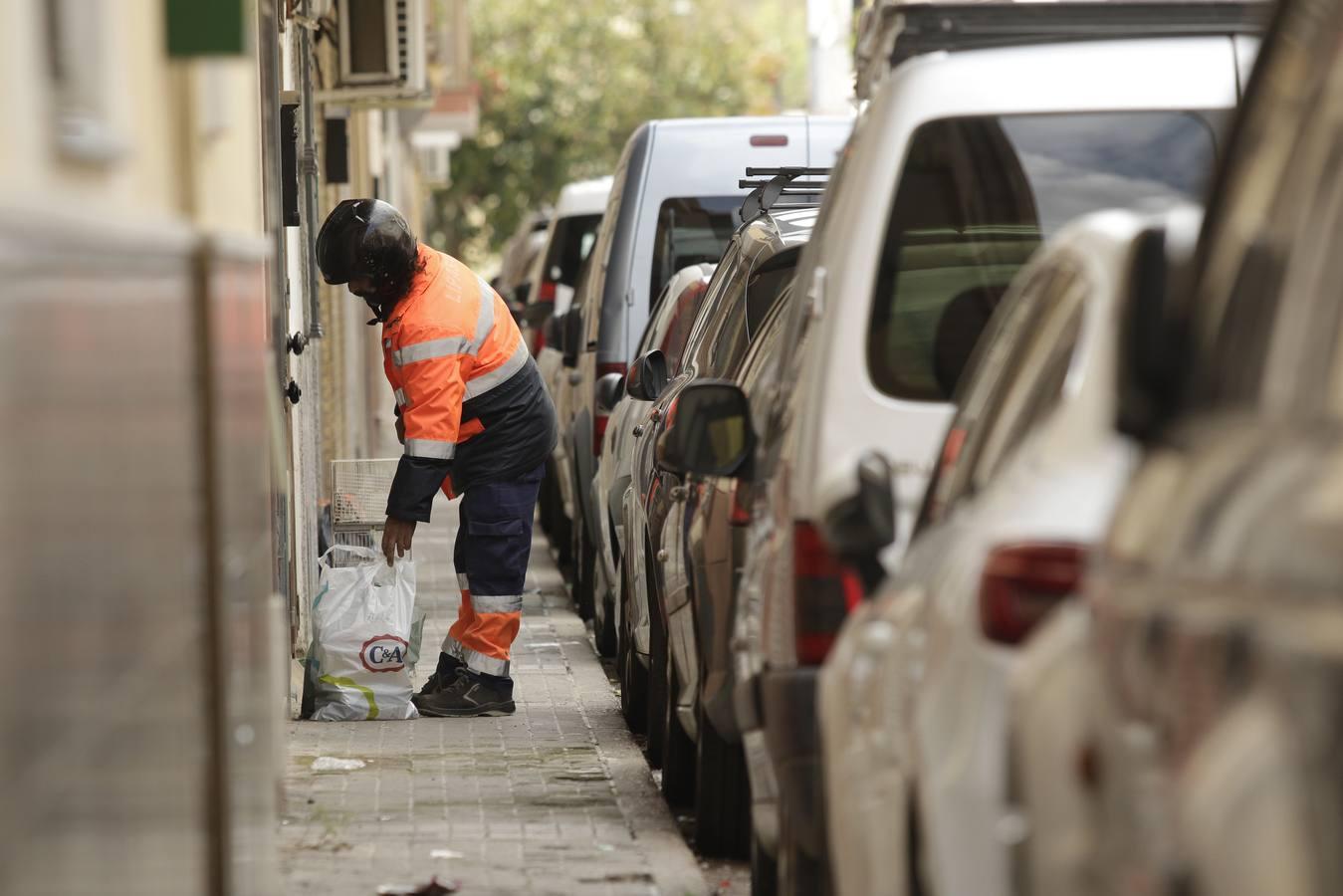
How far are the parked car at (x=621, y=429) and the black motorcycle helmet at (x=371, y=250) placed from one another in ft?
3.36

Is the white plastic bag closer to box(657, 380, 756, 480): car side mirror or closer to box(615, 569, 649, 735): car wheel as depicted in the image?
box(615, 569, 649, 735): car wheel

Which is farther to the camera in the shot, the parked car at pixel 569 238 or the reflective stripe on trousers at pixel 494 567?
the parked car at pixel 569 238

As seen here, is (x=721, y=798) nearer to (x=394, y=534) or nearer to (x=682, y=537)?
(x=682, y=537)

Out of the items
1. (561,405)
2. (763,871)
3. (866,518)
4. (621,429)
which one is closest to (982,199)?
(866,518)

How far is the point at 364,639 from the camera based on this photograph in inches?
359

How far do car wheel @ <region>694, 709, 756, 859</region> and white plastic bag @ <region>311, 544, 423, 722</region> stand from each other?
2.33 meters

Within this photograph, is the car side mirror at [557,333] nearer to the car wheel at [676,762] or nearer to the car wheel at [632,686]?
the car wheel at [632,686]

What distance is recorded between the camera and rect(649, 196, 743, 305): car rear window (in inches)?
494

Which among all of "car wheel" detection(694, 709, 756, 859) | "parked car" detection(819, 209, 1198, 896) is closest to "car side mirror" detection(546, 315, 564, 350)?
"car wheel" detection(694, 709, 756, 859)

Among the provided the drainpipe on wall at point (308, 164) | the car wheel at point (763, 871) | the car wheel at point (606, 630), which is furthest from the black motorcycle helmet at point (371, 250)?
the car wheel at point (763, 871)

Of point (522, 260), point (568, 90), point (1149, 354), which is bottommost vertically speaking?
point (522, 260)

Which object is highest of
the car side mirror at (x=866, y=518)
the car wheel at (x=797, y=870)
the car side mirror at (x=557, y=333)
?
the car side mirror at (x=866, y=518)

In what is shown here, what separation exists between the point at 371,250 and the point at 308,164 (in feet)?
6.67

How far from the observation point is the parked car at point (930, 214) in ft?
16.6
